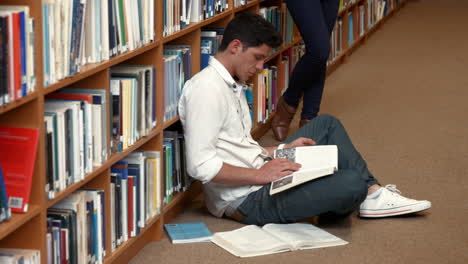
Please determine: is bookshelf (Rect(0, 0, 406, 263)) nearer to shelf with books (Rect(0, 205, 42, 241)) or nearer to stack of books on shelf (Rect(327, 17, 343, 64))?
shelf with books (Rect(0, 205, 42, 241))

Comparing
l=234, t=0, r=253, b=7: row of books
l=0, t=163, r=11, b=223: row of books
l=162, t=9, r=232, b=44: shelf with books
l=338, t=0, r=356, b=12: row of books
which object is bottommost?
l=0, t=163, r=11, b=223: row of books

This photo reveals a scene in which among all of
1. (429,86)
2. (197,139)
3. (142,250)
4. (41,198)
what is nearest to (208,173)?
(197,139)

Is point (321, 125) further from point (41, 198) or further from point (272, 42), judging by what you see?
point (41, 198)

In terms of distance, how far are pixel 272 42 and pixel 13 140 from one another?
1338 mm

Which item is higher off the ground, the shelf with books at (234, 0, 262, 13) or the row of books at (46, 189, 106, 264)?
the shelf with books at (234, 0, 262, 13)

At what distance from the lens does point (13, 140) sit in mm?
1982

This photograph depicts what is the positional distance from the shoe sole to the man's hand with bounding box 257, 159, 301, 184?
46 centimetres

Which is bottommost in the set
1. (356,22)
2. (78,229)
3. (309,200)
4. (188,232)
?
(188,232)

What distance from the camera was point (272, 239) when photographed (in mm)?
2938

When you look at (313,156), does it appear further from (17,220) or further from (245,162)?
(17,220)

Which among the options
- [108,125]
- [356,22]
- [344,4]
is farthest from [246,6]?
[356,22]

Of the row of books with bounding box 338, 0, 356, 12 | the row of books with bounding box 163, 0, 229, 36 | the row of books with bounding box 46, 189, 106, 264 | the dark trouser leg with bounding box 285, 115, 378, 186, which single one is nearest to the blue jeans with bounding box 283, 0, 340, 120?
the row of books with bounding box 163, 0, 229, 36

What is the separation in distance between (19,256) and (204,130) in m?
1.02

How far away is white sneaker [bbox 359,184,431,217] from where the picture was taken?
128 inches
